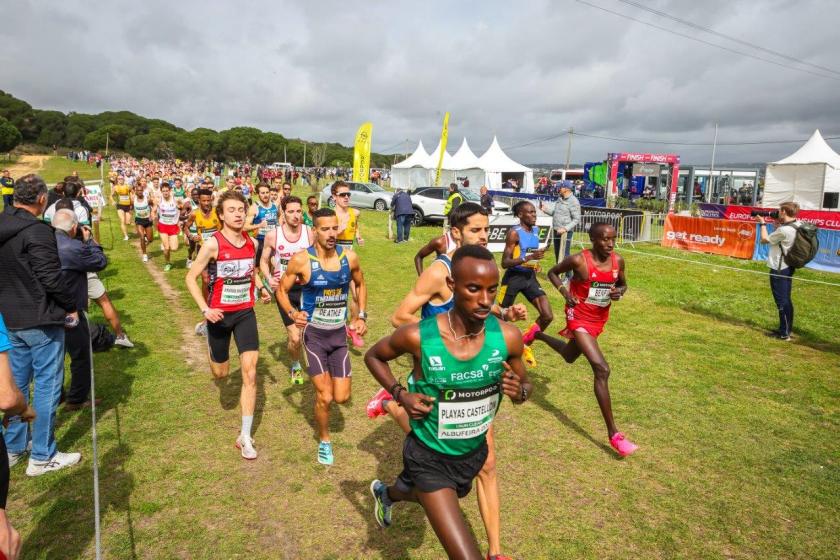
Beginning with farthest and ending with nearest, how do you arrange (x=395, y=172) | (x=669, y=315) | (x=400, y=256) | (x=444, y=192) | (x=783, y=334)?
1. (x=395, y=172)
2. (x=444, y=192)
3. (x=400, y=256)
4. (x=669, y=315)
5. (x=783, y=334)

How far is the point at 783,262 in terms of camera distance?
866 centimetres

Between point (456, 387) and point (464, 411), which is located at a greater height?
point (456, 387)

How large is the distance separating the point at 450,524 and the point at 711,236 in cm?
1823

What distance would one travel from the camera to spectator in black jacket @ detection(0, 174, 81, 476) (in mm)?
4012

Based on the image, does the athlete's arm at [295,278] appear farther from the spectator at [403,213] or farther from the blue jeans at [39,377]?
the spectator at [403,213]

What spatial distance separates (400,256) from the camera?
53.3 feet

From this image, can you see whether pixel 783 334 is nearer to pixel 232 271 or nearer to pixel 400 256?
pixel 232 271

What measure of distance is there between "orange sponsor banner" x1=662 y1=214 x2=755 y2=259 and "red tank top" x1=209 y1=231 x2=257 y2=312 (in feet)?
54.7

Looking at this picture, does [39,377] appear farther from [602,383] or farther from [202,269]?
[602,383]

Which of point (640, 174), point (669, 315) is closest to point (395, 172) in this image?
point (640, 174)

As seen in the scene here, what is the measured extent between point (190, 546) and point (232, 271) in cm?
241

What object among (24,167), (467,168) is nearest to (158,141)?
(24,167)

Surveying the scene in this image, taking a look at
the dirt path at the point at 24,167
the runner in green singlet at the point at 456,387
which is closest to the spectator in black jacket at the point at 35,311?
the runner in green singlet at the point at 456,387

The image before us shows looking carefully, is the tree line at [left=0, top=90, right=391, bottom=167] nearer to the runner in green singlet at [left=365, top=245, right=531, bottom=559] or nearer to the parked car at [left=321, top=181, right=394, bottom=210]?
the parked car at [left=321, top=181, right=394, bottom=210]
